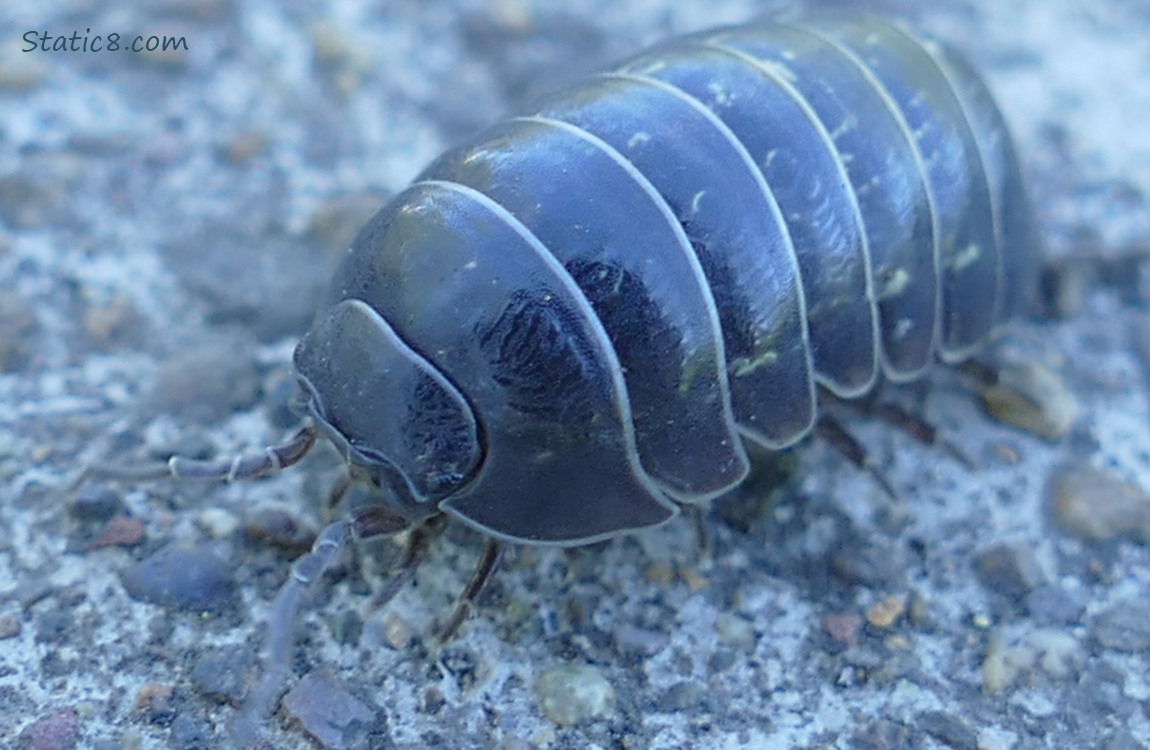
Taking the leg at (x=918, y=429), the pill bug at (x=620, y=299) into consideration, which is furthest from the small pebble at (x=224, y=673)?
the leg at (x=918, y=429)

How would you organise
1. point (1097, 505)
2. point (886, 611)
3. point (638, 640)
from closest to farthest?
point (638, 640), point (886, 611), point (1097, 505)

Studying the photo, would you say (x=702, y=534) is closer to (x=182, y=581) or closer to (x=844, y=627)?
(x=844, y=627)

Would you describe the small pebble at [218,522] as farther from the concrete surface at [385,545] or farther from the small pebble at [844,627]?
the small pebble at [844,627]

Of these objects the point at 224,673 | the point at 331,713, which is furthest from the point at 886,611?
the point at 224,673

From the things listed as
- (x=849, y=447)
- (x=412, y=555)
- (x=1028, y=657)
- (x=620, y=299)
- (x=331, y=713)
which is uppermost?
(x=620, y=299)

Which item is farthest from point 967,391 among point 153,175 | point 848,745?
point 153,175

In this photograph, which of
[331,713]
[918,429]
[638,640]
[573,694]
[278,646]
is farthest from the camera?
[918,429]
